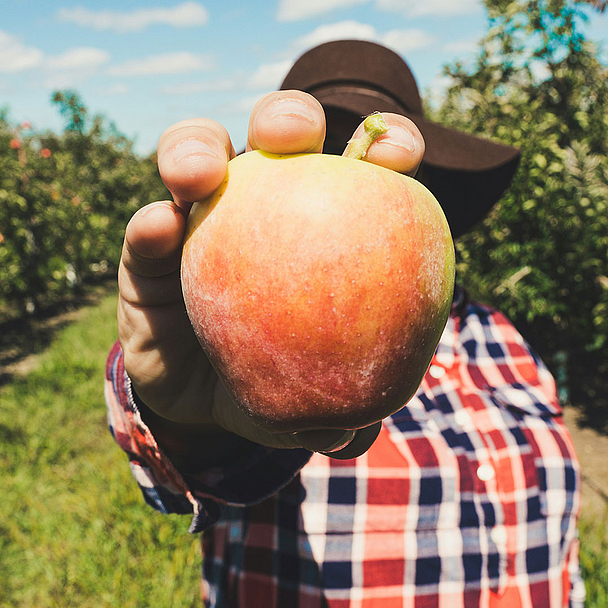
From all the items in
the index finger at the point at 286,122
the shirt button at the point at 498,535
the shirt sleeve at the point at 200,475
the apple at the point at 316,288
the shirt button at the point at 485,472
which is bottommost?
the shirt button at the point at 498,535

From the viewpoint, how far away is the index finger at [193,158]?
73 cm

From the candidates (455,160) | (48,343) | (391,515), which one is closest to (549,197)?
(455,160)

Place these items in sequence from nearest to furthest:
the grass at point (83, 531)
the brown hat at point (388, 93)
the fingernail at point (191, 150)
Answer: the fingernail at point (191, 150) < the brown hat at point (388, 93) < the grass at point (83, 531)

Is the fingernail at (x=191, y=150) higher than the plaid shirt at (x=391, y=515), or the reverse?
the fingernail at (x=191, y=150)

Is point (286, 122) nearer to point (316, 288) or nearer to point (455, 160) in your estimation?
point (316, 288)

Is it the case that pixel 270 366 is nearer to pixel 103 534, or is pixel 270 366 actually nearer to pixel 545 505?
pixel 545 505

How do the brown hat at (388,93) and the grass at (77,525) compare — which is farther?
the grass at (77,525)

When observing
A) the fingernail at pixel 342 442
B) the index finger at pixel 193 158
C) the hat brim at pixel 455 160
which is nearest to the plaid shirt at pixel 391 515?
the fingernail at pixel 342 442

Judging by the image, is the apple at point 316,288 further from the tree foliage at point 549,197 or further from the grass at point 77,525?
the tree foliage at point 549,197

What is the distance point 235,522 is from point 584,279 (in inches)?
129

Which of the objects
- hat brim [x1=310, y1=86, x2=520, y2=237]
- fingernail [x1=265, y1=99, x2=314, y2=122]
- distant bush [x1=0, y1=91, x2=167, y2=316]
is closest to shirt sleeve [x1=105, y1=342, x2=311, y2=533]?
fingernail [x1=265, y1=99, x2=314, y2=122]

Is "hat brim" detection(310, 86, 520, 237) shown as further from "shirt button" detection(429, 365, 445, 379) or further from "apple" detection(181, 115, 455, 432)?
"apple" detection(181, 115, 455, 432)

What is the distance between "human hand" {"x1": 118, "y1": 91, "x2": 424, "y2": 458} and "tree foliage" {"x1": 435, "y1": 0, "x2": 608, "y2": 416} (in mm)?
3046

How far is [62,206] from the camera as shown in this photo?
812 cm
